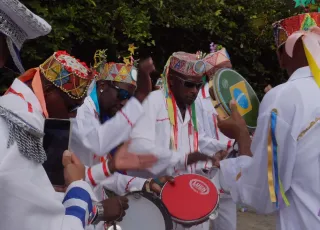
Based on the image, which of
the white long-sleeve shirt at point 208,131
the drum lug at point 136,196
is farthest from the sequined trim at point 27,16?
the white long-sleeve shirt at point 208,131

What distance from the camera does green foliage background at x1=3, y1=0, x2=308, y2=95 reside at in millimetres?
6004

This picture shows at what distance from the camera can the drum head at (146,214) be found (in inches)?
153

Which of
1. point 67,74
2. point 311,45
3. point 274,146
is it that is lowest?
point 67,74

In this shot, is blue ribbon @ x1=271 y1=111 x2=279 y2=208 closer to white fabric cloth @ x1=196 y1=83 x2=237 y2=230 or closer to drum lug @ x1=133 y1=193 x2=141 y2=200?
drum lug @ x1=133 y1=193 x2=141 y2=200

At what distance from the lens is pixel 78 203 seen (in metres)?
2.10

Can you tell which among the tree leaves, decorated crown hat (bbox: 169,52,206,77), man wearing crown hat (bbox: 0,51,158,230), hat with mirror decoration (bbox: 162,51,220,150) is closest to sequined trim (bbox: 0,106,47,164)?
man wearing crown hat (bbox: 0,51,158,230)

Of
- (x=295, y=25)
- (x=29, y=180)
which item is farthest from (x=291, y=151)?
(x=29, y=180)

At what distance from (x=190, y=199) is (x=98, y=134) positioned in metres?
0.88

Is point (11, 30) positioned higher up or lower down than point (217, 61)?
higher up

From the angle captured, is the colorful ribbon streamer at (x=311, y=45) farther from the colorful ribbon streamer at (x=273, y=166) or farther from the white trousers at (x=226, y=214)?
the white trousers at (x=226, y=214)

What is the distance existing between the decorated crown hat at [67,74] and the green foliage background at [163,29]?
2.03 meters

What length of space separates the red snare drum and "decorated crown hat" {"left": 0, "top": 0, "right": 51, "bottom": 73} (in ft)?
7.75

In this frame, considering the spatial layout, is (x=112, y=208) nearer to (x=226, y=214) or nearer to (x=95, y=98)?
(x=95, y=98)

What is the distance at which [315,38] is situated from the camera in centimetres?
287
